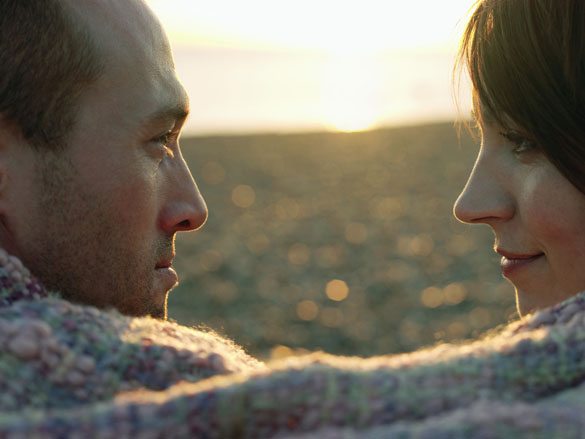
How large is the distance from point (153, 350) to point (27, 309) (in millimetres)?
299

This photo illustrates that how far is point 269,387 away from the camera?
162 centimetres

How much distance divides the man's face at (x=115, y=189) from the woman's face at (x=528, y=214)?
1.03m

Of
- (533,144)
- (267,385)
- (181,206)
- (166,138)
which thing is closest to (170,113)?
(166,138)

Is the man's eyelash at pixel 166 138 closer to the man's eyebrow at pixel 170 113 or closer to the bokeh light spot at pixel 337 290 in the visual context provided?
the man's eyebrow at pixel 170 113

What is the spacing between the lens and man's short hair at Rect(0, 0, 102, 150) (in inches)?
114

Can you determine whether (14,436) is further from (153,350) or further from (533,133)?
(533,133)

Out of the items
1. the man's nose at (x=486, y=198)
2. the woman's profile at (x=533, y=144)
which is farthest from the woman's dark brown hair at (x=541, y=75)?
the man's nose at (x=486, y=198)

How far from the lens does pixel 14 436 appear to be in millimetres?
1505

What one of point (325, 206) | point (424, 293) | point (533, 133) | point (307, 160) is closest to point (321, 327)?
point (424, 293)

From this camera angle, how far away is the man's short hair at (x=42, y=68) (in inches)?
114

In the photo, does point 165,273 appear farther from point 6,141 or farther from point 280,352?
point 280,352

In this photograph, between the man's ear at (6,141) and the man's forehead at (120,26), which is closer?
the man's ear at (6,141)

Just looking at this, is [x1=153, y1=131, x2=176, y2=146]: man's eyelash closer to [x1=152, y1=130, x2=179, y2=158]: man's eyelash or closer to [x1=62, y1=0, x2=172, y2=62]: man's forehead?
[x1=152, y1=130, x2=179, y2=158]: man's eyelash

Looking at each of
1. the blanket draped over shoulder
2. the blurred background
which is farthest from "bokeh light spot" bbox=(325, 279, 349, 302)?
the blanket draped over shoulder
